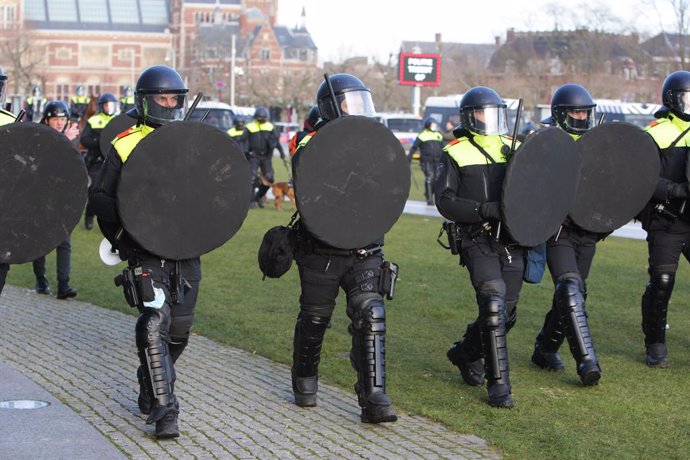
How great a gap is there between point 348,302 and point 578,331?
1567 millimetres

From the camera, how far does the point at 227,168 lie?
614cm

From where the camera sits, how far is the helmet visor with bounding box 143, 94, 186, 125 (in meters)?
6.19

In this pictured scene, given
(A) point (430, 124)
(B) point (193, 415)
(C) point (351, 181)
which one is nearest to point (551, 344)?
(C) point (351, 181)

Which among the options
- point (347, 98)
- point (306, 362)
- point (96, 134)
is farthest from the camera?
point (96, 134)

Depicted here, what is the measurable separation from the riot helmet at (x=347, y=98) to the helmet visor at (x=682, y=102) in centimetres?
243

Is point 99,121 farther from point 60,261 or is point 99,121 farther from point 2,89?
point 2,89

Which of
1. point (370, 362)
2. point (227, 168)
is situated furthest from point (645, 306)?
point (227, 168)

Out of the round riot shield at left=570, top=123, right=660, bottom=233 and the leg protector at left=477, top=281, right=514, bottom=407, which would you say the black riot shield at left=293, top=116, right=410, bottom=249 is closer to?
the leg protector at left=477, top=281, right=514, bottom=407

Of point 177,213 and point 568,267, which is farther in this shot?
point 568,267

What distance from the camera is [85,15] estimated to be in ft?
441

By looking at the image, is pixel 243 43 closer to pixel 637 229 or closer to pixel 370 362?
pixel 637 229

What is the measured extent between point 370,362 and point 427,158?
1954 centimetres

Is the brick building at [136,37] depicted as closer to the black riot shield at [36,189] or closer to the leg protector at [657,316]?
the leg protector at [657,316]

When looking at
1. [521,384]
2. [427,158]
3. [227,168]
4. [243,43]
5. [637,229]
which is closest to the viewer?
[227,168]
